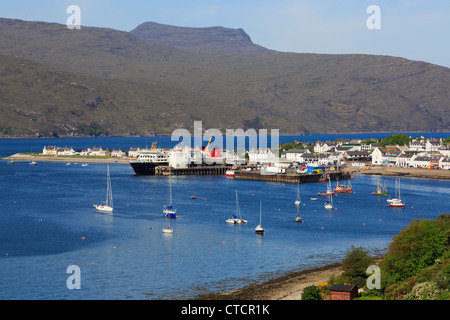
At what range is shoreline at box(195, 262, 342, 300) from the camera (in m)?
38.2

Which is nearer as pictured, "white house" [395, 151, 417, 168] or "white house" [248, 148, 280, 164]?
"white house" [395, 151, 417, 168]

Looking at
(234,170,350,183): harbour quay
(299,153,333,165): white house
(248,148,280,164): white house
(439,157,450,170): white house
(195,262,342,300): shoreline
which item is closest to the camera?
(195,262,342,300): shoreline

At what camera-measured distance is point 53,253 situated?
51.2 metres

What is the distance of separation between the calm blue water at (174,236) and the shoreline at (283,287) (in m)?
1.26

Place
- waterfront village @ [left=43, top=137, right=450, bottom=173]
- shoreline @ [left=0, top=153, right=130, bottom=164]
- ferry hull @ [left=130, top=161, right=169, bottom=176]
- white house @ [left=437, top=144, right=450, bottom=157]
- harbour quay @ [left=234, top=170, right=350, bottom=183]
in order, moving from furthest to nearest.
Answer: shoreline @ [left=0, top=153, right=130, bottom=164] → white house @ [left=437, top=144, right=450, bottom=157] → waterfront village @ [left=43, top=137, right=450, bottom=173] → ferry hull @ [left=130, top=161, right=169, bottom=176] → harbour quay @ [left=234, top=170, right=350, bottom=183]

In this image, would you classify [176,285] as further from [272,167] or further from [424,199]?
[272,167]

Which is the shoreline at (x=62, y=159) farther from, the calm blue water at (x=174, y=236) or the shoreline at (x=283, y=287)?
the shoreline at (x=283, y=287)

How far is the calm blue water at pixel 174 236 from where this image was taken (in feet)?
140

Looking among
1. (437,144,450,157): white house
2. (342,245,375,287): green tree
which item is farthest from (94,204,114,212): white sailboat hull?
(437,144,450,157): white house

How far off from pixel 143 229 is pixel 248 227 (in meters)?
11.8

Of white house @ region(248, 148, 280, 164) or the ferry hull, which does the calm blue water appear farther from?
white house @ region(248, 148, 280, 164)

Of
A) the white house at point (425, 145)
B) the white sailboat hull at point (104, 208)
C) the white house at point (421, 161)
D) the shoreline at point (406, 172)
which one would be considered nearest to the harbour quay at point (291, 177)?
the shoreline at point (406, 172)

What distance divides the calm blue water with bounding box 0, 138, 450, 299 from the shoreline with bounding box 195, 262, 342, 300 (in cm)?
126
